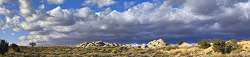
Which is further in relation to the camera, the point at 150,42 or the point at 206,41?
the point at 150,42

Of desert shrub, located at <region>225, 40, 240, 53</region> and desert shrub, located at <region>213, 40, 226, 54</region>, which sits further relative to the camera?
desert shrub, located at <region>213, 40, 226, 54</region>

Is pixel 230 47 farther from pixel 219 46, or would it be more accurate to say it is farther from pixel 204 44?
pixel 204 44

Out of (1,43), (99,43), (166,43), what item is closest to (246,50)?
(1,43)

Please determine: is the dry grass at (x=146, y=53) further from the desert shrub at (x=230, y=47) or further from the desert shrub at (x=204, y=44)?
the desert shrub at (x=204, y=44)

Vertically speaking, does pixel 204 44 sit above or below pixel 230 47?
above

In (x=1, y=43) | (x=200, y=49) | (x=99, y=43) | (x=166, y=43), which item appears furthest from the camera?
(x=99, y=43)

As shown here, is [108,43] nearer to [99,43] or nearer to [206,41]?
[99,43]

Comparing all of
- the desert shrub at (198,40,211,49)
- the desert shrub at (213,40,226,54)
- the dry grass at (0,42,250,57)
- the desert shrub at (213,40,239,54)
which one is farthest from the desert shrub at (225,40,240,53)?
the desert shrub at (198,40,211,49)

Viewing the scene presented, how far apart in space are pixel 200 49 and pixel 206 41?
544cm

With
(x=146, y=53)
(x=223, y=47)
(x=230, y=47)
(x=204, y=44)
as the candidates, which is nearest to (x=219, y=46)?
(x=223, y=47)

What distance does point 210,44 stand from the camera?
83.2 meters

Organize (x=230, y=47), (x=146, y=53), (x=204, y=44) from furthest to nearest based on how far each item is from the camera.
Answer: (x=204, y=44), (x=146, y=53), (x=230, y=47)

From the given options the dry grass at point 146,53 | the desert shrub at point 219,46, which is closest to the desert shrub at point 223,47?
the desert shrub at point 219,46

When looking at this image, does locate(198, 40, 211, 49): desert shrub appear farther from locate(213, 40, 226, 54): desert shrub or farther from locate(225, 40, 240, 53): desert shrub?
locate(213, 40, 226, 54): desert shrub
